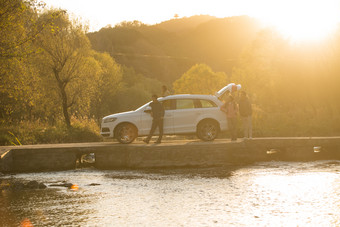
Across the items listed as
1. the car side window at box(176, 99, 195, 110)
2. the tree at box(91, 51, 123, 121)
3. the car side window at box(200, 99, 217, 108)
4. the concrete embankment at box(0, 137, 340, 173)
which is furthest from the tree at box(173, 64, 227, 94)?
the concrete embankment at box(0, 137, 340, 173)

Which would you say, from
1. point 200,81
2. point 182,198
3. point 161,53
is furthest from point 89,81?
point 161,53

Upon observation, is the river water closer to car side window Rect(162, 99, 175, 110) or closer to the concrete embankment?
the concrete embankment

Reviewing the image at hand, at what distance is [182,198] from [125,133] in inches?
294

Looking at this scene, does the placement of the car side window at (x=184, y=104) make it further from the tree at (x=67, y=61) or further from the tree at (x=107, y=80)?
the tree at (x=107, y=80)

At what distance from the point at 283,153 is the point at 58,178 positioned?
785 cm

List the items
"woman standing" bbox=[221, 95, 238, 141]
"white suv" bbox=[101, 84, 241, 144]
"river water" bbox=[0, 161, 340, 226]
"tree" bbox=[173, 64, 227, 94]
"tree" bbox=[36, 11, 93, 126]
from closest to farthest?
"river water" bbox=[0, 161, 340, 226], "woman standing" bbox=[221, 95, 238, 141], "white suv" bbox=[101, 84, 241, 144], "tree" bbox=[36, 11, 93, 126], "tree" bbox=[173, 64, 227, 94]

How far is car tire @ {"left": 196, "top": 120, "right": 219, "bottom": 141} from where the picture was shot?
1781cm

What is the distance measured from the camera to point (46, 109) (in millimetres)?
37562

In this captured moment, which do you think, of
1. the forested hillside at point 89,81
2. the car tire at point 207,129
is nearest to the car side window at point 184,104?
the car tire at point 207,129

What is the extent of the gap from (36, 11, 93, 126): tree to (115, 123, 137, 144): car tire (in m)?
17.1

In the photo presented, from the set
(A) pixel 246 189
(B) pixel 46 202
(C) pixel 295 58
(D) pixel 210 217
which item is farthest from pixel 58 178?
(C) pixel 295 58

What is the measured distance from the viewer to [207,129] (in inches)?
703

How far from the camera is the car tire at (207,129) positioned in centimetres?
1781

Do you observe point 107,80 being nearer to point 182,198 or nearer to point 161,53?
point 182,198
